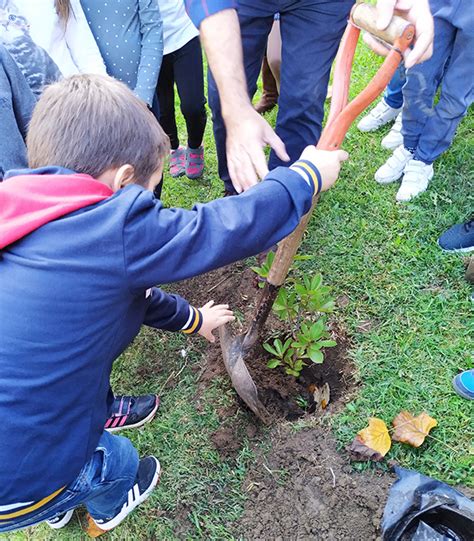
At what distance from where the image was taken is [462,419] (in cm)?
202

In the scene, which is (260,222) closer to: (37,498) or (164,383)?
(37,498)

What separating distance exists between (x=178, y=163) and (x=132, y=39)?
117 cm

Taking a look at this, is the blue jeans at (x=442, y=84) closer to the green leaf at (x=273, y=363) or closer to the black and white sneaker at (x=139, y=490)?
the green leaf at (x=273, y=363)

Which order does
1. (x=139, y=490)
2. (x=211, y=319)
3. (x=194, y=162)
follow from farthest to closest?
(x=194, y=162), (x=211, y=319), (x=139, y=490)

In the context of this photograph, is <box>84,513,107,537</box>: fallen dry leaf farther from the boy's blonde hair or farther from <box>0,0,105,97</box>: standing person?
<box>0,0,105,97</box>: standing person

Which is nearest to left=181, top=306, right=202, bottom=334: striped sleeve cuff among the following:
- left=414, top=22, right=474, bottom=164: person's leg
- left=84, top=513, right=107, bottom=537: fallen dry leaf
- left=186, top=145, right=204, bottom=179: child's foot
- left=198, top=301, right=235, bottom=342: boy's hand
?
left=198, top=301, right=235, bottom=342: boy's hand

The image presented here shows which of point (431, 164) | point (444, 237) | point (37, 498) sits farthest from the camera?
point (431, 164)

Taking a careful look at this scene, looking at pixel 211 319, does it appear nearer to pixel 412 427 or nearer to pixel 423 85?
pixel 412 427

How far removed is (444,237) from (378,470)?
4.49ft

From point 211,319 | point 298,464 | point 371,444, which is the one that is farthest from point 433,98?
point 298,464

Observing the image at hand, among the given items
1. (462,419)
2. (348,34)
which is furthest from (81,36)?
(462,419)

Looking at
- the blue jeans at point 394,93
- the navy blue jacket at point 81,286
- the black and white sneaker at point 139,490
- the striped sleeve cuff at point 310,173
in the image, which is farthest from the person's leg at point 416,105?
the black and white sneaker at point 139,490

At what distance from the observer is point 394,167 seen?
3.05 metres

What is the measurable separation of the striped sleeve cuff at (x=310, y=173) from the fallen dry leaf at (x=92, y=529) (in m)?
1.59
